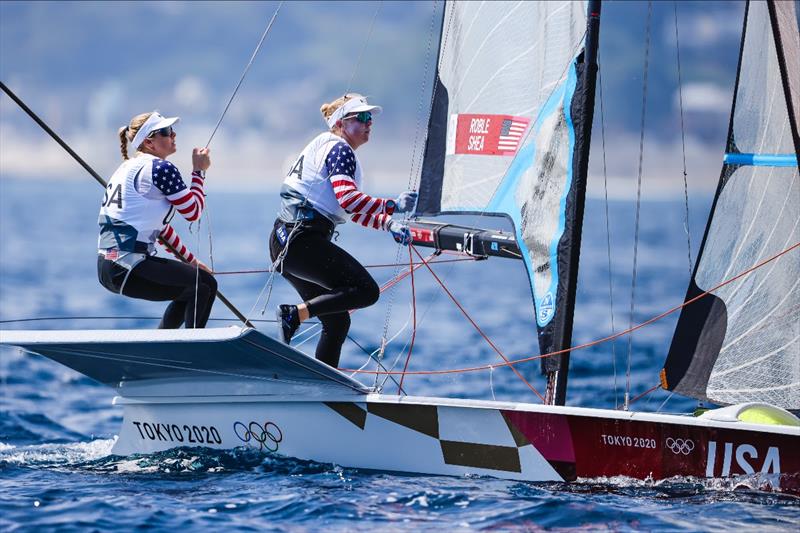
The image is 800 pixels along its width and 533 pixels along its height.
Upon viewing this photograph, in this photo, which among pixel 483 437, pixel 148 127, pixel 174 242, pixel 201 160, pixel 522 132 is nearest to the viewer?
pixel 483 437

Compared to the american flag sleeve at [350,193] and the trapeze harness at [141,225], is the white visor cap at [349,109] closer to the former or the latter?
the american flag sleeve at [350,193]

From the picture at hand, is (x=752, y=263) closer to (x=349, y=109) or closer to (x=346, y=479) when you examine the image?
(x=349, y=109)

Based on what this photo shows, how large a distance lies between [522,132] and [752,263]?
61.2 inches

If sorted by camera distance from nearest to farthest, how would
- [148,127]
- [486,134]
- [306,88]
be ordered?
[148,127], [486,134], [306,88]

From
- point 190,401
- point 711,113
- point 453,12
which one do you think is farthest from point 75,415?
point 711,113

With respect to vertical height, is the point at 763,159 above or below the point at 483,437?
above

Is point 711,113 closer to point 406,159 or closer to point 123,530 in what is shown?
point 406,159

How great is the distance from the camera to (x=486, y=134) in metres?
7.25

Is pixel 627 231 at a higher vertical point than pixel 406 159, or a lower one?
lower

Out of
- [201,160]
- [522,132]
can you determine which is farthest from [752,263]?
[201,160]

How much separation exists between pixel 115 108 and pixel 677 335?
19551 centimetres

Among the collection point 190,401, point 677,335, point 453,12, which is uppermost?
point 453,12

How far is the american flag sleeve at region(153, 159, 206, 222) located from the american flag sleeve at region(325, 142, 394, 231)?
2.39 feet

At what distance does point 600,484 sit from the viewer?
6023 mm
